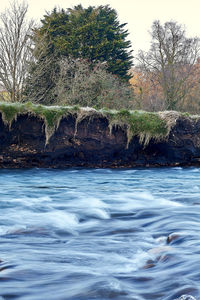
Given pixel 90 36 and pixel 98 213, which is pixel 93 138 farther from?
pixel 90 36

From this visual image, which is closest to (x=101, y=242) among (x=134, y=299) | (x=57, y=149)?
(x=134, y=299)

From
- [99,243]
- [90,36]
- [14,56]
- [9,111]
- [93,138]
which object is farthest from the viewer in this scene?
[90,36]

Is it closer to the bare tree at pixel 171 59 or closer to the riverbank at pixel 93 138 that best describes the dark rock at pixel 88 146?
the riverbank at pixel 93 138

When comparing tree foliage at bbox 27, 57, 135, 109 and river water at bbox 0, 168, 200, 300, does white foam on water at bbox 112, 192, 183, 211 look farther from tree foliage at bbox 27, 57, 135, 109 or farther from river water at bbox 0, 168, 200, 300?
tree foliage at bbox 27, 57, 135, 109

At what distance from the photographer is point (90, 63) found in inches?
930

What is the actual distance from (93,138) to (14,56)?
9673 millimetres

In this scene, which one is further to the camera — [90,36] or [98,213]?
[90,36]

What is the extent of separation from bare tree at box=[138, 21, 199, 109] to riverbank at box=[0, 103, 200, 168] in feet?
43.4

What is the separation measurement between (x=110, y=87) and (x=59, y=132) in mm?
10856

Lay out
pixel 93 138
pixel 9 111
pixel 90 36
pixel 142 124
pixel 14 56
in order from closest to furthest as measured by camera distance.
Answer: pixel 9 111 → pixel 93 138 → pixel 142 124 → pixel 14 56 → pixel 90 36

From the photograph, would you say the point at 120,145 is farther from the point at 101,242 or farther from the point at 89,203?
the point at 101,242

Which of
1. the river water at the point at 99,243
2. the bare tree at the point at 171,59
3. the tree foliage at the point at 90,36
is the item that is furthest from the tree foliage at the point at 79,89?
the river water at the point at 99,243

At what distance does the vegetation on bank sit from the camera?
35.8 feet

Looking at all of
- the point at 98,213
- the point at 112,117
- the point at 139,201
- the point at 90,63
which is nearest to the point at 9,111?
the point at 112,117
